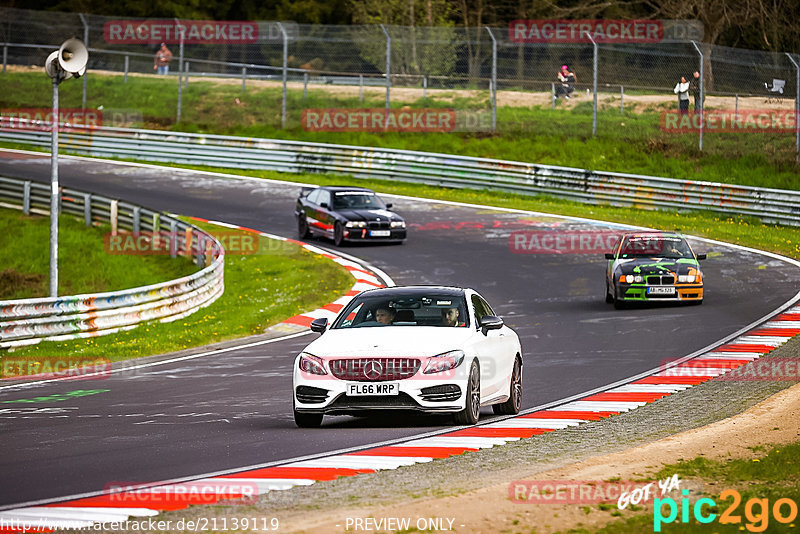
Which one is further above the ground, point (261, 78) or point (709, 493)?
point (261, 78)

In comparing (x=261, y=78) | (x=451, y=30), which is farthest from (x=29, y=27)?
(x=451, y=30)

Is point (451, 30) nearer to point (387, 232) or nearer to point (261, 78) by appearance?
point (261, 78)

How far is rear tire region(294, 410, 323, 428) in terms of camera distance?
11.3 meters

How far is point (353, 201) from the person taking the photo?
95.9 ft

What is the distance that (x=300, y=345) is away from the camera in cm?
1850

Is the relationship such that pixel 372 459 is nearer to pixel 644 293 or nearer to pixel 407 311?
pixel 407 311

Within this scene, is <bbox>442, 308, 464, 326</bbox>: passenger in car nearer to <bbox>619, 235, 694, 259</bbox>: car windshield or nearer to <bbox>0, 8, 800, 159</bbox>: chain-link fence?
<bbox>619, 235, 694, 259</bbox>: car windshield

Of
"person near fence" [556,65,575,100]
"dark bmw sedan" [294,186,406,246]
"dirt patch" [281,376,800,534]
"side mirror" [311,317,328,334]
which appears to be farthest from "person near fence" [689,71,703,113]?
"side mirror" [311,317,328,334]

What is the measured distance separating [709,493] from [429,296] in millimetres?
4967

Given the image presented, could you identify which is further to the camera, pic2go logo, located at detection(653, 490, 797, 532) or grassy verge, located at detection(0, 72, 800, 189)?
grassy verge, located at detection(0, 72, 800, 189)

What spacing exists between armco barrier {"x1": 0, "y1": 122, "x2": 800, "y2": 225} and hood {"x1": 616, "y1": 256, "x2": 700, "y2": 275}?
39.0ft

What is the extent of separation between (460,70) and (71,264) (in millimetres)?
15290

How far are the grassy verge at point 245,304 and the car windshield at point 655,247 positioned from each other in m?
5.42

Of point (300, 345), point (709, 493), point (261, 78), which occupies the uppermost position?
point (261, 78)
